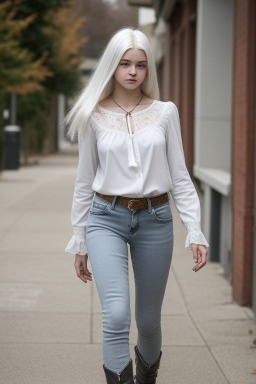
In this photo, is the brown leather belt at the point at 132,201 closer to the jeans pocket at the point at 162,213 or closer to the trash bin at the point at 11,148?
the jeans pocket at the point at 162,213

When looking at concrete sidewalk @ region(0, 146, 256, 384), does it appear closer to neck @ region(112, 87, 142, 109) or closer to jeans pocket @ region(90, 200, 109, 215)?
jeans pocket @ region(90, 200, 109, 215)

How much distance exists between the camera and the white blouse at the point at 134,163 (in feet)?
12.0

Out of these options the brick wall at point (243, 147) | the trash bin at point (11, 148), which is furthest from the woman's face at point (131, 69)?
the trash bin at point (11, 148)

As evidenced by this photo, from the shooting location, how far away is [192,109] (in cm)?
1246

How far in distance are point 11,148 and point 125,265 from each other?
2064 cm

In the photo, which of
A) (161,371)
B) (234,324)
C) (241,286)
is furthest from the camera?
(241,286)

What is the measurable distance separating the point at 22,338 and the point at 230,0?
5.46 m

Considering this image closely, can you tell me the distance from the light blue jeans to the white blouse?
79 mm

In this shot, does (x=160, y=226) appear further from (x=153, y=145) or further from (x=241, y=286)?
(x=241, y=286)

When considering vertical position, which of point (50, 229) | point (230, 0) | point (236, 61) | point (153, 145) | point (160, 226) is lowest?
point (50, 229)

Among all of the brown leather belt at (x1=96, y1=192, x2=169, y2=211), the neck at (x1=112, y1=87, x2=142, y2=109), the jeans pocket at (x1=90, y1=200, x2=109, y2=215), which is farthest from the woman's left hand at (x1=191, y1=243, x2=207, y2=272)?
the neck at (x1=112, y1=87, x2=142, y2=109)

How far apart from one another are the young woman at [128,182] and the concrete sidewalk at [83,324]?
112 centimetres

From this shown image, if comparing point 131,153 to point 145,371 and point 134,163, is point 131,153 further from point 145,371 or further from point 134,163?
point 145,371

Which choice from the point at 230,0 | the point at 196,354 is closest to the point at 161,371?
the point at 196,354
